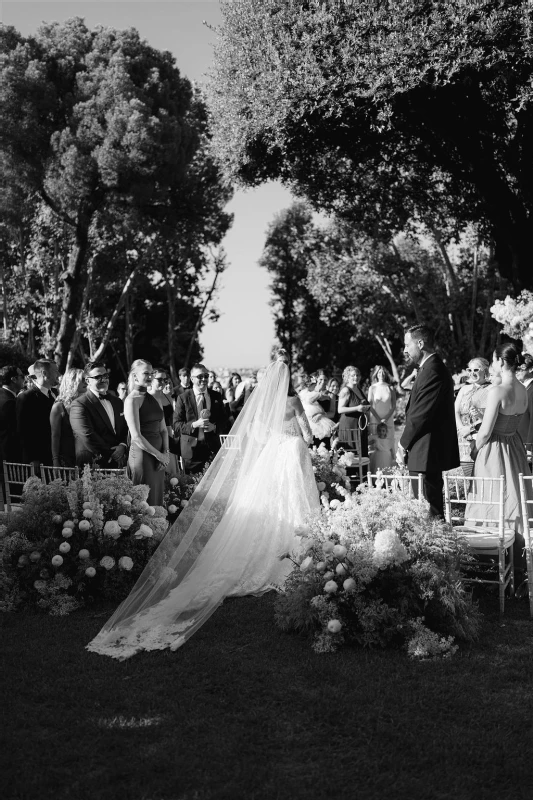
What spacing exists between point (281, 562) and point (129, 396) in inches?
88.4

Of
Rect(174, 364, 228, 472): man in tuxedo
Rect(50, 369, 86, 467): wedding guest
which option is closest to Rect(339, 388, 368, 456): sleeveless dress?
Rect(174, 364, 228, 472): man in tuxedo

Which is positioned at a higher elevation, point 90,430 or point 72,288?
point 72,288

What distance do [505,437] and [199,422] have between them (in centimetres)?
449

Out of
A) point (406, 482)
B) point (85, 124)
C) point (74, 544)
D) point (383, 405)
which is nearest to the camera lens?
point (74, 544)

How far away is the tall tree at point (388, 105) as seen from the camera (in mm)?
12156

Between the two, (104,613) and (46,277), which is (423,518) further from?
(46,277)

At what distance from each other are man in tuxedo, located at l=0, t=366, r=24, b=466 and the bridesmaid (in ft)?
6.25

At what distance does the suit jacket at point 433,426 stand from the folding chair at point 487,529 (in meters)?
0.29

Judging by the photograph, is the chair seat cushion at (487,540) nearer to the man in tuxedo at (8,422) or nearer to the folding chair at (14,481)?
the folding chair at (14,481)

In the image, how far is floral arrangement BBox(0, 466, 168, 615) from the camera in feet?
19.7

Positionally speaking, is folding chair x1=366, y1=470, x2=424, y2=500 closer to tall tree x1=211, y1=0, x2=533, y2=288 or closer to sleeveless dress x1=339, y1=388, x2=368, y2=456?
sleeveless dress x1=339, y1=388, x2=368, y2=456

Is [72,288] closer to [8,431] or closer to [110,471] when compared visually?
[8,431]

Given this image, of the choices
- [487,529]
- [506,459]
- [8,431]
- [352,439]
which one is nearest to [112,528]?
[487,529]

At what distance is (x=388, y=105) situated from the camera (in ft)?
42.5
